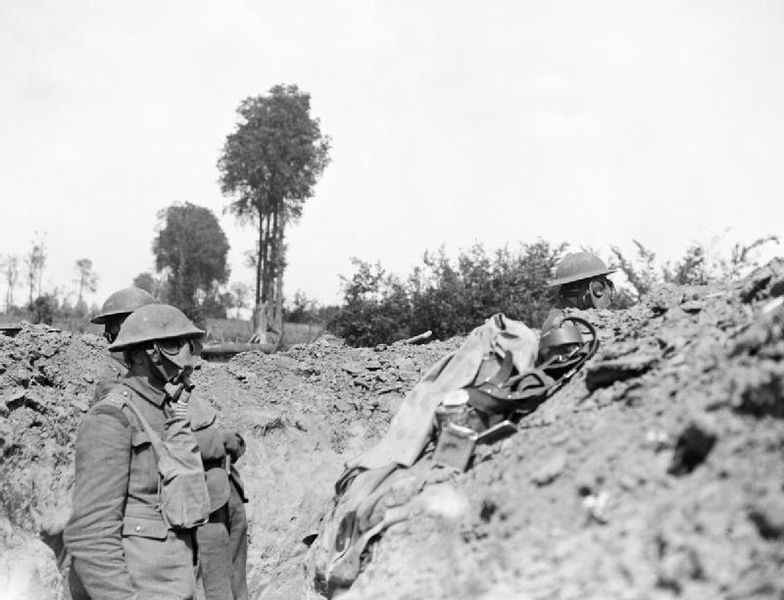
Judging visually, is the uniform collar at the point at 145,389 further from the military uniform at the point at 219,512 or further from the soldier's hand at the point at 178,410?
the military uniform at the point at 219,512

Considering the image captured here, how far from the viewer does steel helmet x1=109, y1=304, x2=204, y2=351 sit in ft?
11.6

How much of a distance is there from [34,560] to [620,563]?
5.35 meters

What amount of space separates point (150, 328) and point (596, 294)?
14.0 ft

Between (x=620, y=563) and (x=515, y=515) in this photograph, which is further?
(x=515, y=515)

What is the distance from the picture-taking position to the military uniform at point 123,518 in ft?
10.0

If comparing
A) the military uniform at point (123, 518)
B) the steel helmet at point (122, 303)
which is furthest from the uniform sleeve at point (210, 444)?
the steel helmet at point (122, 303)

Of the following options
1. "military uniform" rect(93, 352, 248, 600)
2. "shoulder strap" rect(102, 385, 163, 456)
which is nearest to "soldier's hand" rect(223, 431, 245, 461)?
"military uniform" rect(93, 352, 248, 600)

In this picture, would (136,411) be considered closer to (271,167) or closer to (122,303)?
(122,303)

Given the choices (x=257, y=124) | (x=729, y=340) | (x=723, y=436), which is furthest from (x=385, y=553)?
(x=257, y=124)

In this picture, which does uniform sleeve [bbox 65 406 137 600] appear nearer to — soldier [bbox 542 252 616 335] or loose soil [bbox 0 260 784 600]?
loose soil [bbox 0 260 784 600]

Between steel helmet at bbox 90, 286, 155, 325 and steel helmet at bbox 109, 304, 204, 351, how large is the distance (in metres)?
2.10

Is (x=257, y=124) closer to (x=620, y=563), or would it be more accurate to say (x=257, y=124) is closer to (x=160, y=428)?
(x=160, y=428)

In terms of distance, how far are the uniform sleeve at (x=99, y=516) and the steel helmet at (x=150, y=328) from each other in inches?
20.4

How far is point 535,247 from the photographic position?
59.8ft
